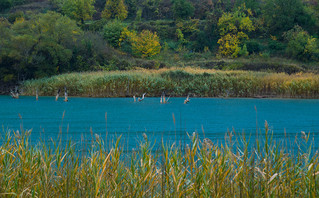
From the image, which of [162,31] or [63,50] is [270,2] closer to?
[162,31]

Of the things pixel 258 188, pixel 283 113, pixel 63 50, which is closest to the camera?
pixel 258 188

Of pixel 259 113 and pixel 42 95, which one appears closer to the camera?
pixel 259 113

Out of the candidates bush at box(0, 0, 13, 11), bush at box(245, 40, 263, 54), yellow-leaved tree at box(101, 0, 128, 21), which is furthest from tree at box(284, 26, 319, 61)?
bush at box(0, 0, 13, 11)

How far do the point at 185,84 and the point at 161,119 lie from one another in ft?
41.0

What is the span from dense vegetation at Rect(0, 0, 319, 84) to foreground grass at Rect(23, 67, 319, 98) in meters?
3.79

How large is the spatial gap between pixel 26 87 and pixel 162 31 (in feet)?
81.1

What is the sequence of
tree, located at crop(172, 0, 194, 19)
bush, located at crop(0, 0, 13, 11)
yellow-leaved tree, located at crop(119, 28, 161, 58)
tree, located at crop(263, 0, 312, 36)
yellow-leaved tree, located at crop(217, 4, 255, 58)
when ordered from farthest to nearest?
bush, located at crop(0, 0, 13, 11), tree, located at crop(172, 0, 194, 19), tree, located at crop(263, 0, 312, 36), yellow-leaved tree, located at crop(217, 4, 255, 58), yellow-leaved tree, located at crop(119, 28, 161, 58)

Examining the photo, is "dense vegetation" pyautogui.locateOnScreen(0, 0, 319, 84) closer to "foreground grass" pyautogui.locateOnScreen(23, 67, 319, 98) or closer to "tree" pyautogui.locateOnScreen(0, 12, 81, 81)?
"tree" pyautogui.locateOnScreen(0, 12, 81, 81)

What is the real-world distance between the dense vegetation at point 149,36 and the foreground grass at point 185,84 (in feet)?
12.4

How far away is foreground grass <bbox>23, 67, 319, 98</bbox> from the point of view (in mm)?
Result: 26609

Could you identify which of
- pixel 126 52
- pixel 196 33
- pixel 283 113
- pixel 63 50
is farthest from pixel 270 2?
pixel 283 113

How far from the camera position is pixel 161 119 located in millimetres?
16750

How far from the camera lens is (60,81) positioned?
29234 millimetres

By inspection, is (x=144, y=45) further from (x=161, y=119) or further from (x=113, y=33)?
(x=161, y=119)
